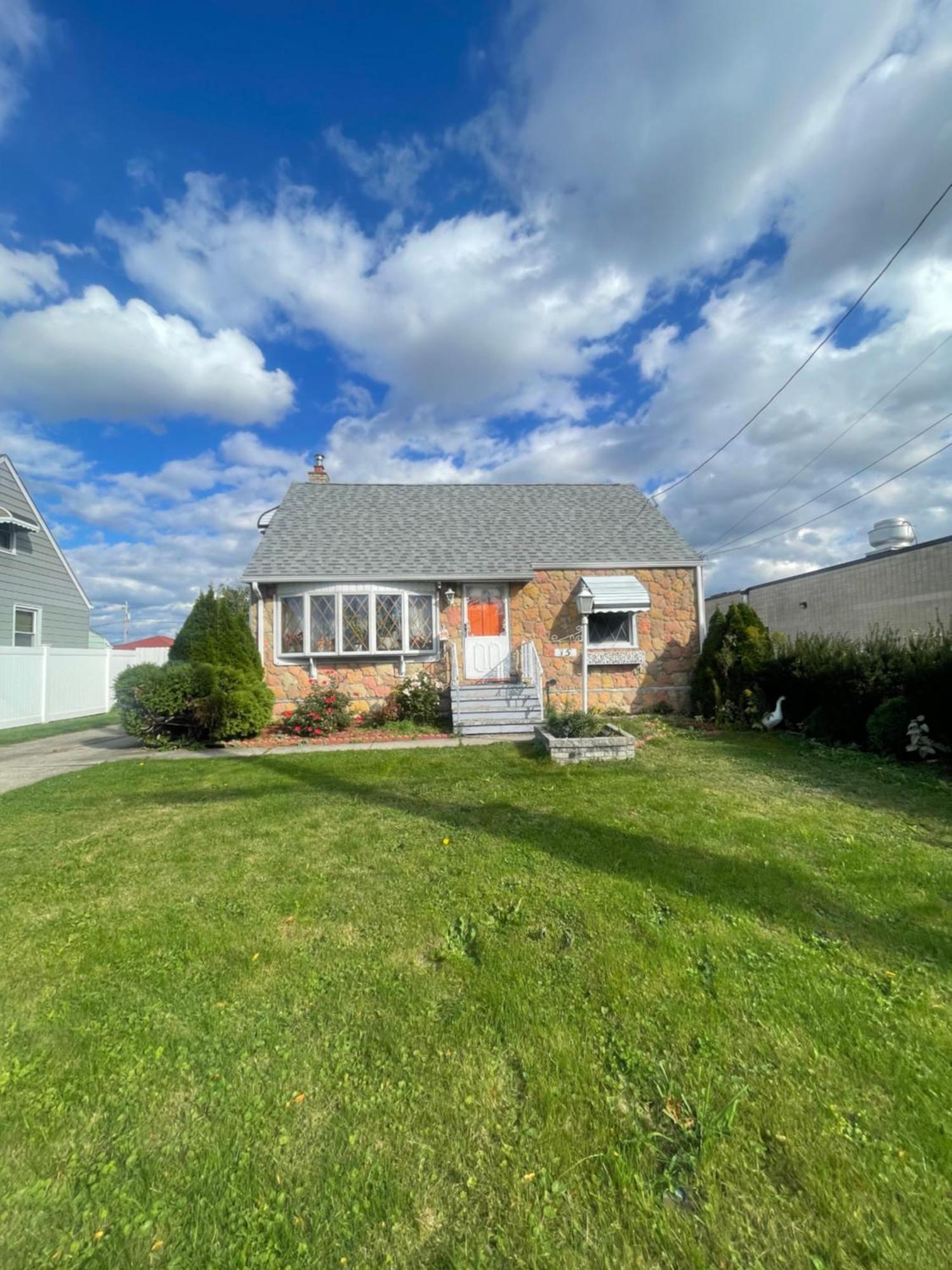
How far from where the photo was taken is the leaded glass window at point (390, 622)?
1172 cm

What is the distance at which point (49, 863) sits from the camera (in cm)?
438

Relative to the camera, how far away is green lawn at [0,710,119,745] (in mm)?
11633

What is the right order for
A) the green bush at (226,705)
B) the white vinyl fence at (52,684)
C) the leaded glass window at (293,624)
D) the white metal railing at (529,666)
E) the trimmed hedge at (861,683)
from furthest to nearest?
the white vinyl fence at (52,684)
the leaded glass window at (293,624)
the white metal railing at (529,666)
the green bush at (226,705)
the trimmed hedge at (861,683)

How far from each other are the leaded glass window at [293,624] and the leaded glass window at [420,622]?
2266 mm

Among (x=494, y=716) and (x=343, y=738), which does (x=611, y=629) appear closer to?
(x=494, y=716)

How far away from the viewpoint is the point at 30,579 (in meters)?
15.4

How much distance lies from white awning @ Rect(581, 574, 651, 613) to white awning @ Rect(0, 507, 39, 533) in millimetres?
14705

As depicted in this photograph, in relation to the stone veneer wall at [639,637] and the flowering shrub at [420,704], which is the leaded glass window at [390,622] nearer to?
the flowering shrub at [420,704]

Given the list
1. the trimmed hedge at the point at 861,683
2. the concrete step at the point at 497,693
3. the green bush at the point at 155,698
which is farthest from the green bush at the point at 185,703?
the trimmed hedge at the point at 861,683

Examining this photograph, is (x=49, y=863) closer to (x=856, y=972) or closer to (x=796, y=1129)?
(x=796, y=1129)

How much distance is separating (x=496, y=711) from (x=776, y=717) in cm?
501

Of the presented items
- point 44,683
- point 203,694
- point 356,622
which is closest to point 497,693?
point 356,622

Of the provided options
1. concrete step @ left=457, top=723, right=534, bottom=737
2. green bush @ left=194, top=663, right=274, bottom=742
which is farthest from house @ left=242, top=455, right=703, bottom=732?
green bush @ left=194, top=663, right=274, bottom=742

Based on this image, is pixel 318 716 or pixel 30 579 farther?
pixel 30 579
